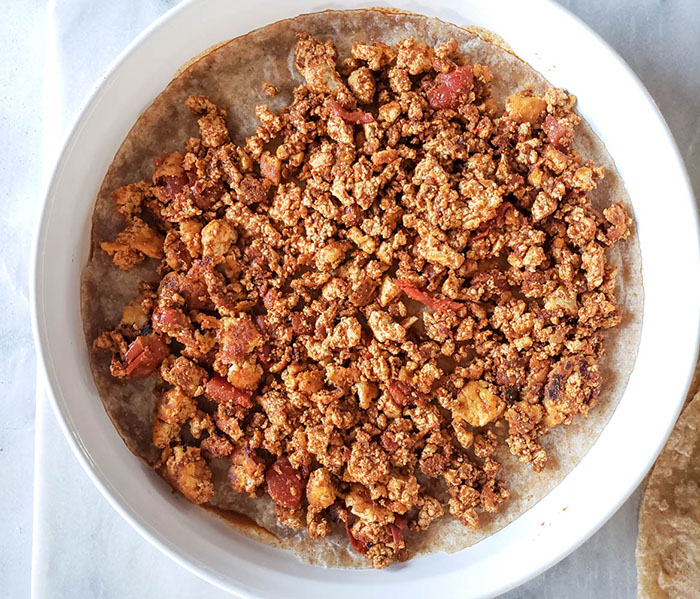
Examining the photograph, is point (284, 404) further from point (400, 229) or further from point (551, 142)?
point (551, 142)

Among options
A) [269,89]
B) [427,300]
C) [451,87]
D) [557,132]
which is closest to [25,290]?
[269,89]

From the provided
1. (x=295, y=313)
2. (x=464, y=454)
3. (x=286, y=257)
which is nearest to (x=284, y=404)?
(x=295, y=313)

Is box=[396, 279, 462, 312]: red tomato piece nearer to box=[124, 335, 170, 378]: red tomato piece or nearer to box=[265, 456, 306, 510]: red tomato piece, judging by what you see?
box=[265, 456, 306, 510]: red tomato piece

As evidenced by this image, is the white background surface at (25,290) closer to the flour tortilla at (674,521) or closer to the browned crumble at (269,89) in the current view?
the flour tortilla at (674,521)

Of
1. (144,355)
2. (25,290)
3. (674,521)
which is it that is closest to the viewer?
(144,355)

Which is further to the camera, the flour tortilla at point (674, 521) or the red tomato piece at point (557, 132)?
the flour tortilla at point (674, 521)

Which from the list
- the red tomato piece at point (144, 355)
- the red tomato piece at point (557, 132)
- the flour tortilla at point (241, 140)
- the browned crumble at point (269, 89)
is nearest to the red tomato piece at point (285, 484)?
the flour tortilla at point (241, 140)

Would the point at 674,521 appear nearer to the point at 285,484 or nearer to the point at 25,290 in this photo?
the point at 285,484
